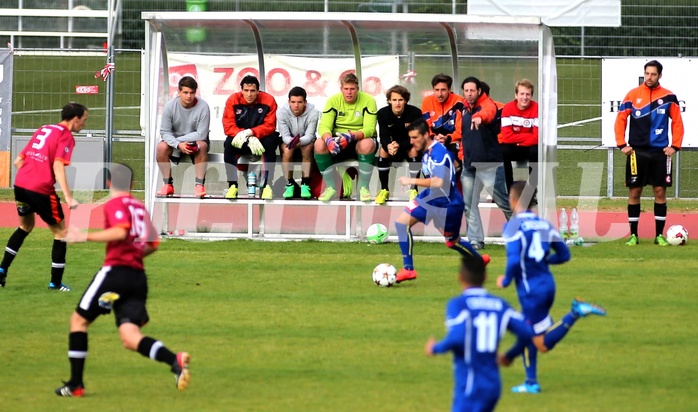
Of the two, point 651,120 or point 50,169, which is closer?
point 50,169

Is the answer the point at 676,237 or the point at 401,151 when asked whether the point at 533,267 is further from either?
the point at 676,237

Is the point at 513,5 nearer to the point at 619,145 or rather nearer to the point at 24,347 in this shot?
the point at 619,145

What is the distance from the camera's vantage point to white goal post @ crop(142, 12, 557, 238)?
52.1ft

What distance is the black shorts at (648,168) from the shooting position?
15586 mm

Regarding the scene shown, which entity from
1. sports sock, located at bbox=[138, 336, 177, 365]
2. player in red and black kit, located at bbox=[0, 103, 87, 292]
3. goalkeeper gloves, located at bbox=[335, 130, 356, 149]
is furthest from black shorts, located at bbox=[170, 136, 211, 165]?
sports sock, located at bbox=[138, 336, 177, 365]

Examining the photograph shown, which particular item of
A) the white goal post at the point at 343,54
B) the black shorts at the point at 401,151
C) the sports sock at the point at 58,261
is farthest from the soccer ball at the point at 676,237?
the sports sock at the point at 58,261

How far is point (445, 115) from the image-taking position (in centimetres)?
1587

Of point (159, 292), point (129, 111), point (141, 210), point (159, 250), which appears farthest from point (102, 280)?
point (129, 111)

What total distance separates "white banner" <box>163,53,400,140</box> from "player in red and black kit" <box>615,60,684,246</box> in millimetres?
3884

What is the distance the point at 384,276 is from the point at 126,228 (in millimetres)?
4839

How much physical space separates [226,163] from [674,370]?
365 inches

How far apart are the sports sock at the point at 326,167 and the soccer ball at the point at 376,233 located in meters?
0.82

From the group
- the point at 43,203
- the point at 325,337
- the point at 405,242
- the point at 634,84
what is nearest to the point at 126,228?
the point at 325,337

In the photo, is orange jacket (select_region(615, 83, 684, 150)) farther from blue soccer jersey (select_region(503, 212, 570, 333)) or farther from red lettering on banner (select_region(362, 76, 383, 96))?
blue soccer jersey (select_region(503, 212, 570, 333))
